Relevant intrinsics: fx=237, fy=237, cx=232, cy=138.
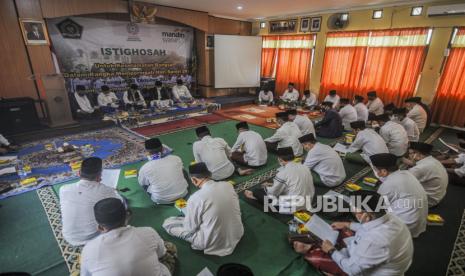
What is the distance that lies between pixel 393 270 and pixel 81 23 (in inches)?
317

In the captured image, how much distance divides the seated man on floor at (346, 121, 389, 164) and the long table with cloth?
1369 mm

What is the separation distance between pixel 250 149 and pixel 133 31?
5.83m

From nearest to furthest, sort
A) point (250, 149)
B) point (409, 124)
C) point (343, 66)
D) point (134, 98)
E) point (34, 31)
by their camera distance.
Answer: point (250, 149)
point (409, 124)
point (34, 31)
point (134, 98)
point (343, 66)

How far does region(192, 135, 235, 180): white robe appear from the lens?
11.8 feet

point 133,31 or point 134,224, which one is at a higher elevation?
point 133,31

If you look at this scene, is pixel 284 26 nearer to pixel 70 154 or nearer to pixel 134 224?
pixel 70 154

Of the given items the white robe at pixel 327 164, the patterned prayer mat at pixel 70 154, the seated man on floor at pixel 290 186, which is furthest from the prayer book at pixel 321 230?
the patterned prayer mat at pixel 70 154

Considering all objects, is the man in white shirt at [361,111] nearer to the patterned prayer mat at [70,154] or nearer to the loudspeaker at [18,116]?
the patterned prayer mat at [70,154]

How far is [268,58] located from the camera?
407 inches

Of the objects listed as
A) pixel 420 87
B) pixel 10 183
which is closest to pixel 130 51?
pixel 10 183

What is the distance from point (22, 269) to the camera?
220 cm

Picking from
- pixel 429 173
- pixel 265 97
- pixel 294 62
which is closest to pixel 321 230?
pixel 429 173

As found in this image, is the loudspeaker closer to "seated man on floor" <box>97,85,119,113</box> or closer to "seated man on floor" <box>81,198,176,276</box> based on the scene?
"seated man on floor" <box>97,85,119,113</box>

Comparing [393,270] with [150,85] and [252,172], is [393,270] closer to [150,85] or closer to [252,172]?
[252,172]
